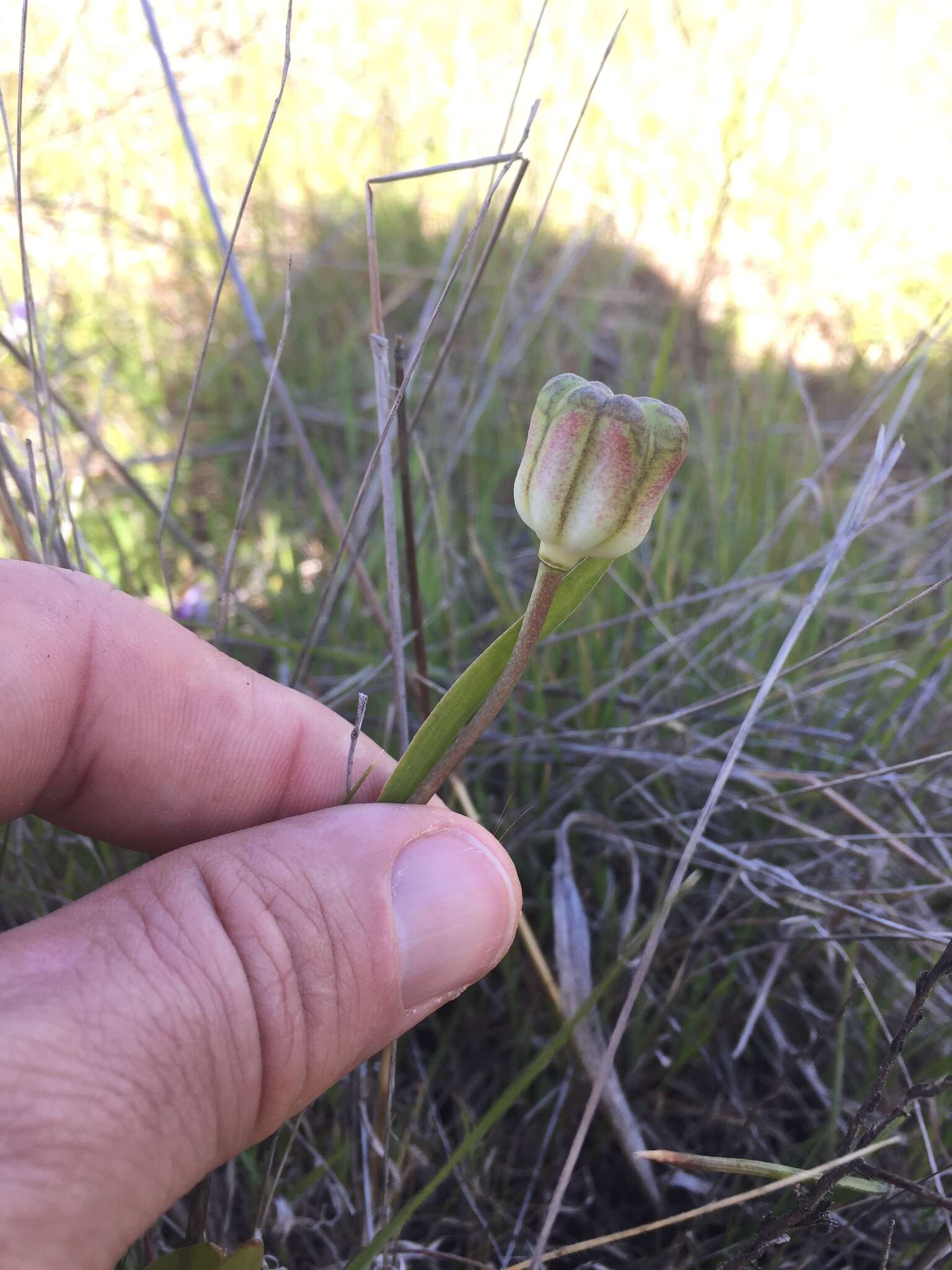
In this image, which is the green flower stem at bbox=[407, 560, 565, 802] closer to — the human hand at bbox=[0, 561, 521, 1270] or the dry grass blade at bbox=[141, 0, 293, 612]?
the human hand at bbox=[0, 561, 521, 1270]

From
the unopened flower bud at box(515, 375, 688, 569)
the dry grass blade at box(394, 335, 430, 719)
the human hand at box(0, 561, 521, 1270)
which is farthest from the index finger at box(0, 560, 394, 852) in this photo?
the unopened flower bud at box(515, 375, 688, 569)

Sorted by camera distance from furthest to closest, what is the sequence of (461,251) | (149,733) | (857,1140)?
(149,733) → (461,251) → (857,1140)

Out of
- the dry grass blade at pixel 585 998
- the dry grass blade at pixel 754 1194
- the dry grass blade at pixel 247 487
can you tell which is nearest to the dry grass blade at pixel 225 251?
the dry grass blade at pixel 247 487

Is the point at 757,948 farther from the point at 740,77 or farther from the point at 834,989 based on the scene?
the point at 740,77

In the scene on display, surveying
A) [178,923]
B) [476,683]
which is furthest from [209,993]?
[476,683]

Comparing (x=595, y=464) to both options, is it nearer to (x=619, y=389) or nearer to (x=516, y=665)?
(x=516, y=665)

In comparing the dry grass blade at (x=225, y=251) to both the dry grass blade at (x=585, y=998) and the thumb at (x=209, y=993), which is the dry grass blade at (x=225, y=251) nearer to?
the thumb at (x=209, y=993)
